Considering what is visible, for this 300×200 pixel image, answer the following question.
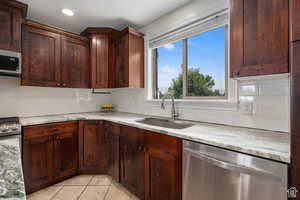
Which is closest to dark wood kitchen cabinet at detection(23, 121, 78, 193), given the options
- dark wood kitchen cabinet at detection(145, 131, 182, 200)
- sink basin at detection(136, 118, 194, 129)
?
sink basin at detection(136, 118, 194, 129)

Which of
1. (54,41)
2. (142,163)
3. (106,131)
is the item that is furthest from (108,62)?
(142,163)

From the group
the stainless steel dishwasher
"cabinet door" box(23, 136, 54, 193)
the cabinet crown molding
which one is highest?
the cabinet crown molding

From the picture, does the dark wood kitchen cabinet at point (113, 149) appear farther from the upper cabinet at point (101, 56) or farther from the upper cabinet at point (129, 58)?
the upper cabinet at point (101, 56)

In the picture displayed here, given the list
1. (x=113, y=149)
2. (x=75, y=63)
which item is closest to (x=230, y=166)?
(x=113, y=149)

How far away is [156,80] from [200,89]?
2.76 feet

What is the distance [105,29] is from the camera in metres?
2.62

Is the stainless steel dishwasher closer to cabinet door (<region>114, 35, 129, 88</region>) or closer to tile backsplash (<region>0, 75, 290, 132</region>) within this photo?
tile backsplash (<region>0, 75, 290, 132</region>)

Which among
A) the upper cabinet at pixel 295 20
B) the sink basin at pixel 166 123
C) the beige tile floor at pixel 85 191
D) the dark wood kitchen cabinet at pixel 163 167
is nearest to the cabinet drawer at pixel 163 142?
Result: the dark wood kitchen cabinet at pixel 163 167

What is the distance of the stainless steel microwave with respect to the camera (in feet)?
5.87

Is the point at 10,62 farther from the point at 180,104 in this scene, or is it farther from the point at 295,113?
the point at 295,113

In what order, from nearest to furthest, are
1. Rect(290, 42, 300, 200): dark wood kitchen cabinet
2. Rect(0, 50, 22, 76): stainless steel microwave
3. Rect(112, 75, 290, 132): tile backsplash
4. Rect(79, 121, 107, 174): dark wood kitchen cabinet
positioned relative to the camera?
Rect(290, 42, 300, 200): dark wood kitchen cabinet < Rect(112, 75, 290, 132): tile backsplash < Rect(0, 50, 22, 76): stainless steel microwave < Rect(79, 121, 107, 174): dark wood kitchen cabinet

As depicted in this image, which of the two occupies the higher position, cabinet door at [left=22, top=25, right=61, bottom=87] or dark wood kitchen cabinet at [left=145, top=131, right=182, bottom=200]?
cabinet door at [left=22, top=25, right=61, bottom=87]

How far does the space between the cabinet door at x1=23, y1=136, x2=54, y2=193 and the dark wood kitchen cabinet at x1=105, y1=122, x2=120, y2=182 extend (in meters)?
0.75

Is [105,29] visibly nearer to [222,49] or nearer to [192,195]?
[222,49]
